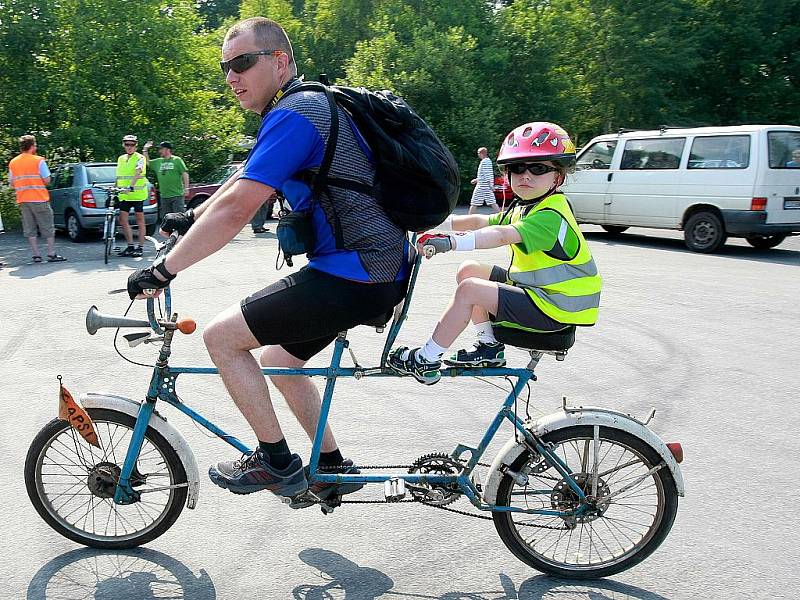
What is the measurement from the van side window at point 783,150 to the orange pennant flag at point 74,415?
38.4 feet

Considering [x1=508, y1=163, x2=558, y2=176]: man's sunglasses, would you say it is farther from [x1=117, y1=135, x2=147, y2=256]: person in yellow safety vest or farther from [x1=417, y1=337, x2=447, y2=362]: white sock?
[x1=117, y1=135, x2=147, y2=256]: person in yellow safety vest

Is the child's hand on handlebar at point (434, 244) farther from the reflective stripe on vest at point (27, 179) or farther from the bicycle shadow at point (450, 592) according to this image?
the reflective stripe on vest at point (27, 179)

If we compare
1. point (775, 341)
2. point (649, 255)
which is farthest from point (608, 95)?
point (775, 341)

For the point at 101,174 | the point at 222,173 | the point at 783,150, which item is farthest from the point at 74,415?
the point at 222,173

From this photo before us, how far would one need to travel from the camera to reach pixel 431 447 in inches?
184

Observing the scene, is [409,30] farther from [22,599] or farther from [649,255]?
[22,599]

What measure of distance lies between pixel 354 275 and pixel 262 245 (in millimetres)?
11424

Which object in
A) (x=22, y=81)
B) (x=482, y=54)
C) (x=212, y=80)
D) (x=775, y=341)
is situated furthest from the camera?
(x=482, y=54)

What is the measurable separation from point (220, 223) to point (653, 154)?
12.5 m

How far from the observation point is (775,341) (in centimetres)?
719

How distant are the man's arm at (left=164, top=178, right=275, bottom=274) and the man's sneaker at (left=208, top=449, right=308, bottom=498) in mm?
859

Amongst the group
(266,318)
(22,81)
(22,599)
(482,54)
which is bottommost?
(22,599)

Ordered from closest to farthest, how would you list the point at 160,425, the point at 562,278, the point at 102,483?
the point at 562,278 → the point at 160,425 → the point at 102,483

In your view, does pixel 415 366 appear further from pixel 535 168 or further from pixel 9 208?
pixel 9 208
